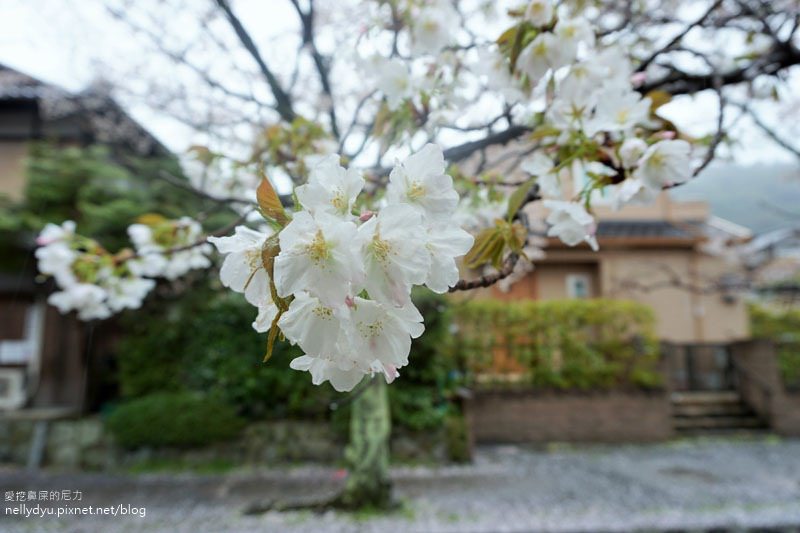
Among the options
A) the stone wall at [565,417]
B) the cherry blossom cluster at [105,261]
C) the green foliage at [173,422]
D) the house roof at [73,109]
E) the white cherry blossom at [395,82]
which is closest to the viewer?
the white cherry blossom at [395,82]

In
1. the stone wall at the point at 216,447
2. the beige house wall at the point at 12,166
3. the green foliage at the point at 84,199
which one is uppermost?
the beige house wall at the point at 12,166

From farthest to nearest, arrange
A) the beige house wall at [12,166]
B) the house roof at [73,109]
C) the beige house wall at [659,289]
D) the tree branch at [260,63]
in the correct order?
the beige house wall at [659,289]
the beige house wall at [12,166]
the house roof at [73,109]
the tree branch at [260,63]

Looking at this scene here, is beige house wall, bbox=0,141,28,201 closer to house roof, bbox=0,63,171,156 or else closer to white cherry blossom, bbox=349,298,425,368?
house roof, bbox=0,63,171,156

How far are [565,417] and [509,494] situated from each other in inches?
91.4

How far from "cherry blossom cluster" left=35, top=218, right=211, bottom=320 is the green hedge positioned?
4.48m

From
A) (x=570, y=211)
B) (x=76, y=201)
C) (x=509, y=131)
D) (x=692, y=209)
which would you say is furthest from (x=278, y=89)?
(x=692, y=209)

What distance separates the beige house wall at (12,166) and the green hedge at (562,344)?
643 centimetres

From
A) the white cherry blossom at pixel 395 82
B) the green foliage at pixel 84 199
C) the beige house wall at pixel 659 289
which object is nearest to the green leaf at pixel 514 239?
the white cherry blossom at pixel 395 82

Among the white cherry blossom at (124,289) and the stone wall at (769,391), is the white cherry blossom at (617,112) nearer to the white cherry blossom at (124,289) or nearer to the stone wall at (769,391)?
the white cherry blossom at (124,289)

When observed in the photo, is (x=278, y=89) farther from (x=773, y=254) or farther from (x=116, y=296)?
(x=773, y=254)

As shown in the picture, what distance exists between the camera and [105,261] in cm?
175

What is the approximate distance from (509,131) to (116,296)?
5.34 feet

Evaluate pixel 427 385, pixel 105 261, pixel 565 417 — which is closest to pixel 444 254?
pixel 105 261

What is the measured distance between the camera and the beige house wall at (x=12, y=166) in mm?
6430
